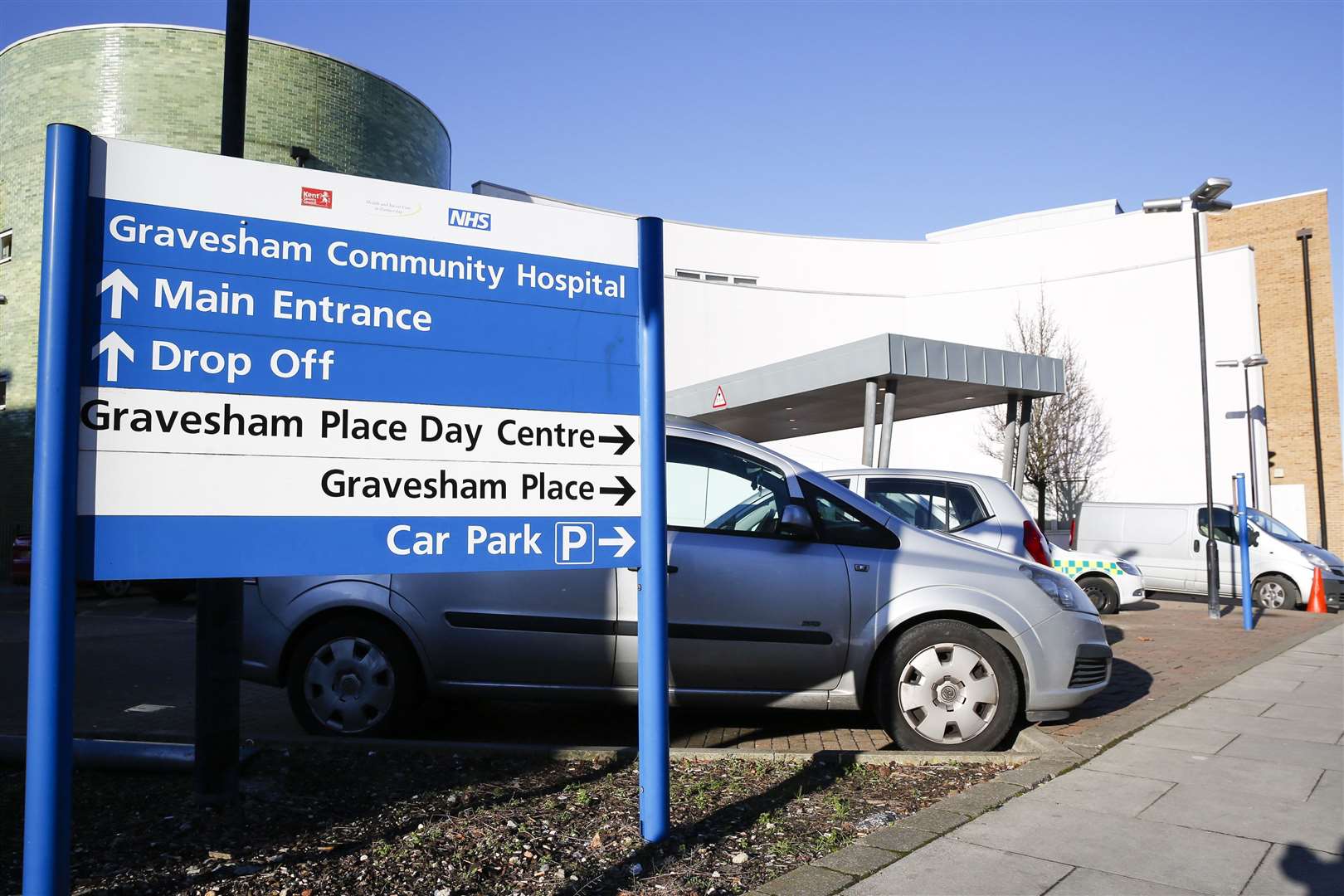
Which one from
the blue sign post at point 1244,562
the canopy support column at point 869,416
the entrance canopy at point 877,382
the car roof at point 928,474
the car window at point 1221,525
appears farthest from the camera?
the car window at point 1221,525

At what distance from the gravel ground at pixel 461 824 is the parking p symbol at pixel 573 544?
3.39 ft

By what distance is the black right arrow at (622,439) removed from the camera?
3721mm

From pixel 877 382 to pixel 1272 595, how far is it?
8.10m

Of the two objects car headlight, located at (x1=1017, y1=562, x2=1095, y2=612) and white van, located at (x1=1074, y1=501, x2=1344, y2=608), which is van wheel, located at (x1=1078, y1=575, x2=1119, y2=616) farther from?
car headlight, located at (x1=1017, y1=562, x2=1095, y2=612)

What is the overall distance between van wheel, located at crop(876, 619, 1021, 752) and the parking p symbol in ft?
7.64

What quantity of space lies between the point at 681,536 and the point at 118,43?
24.5 meters

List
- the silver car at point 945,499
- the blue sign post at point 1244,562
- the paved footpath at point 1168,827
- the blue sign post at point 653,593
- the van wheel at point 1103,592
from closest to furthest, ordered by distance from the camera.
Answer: the paved footpath at point 1168,827 < the blue sign post at point 653,593 < the silver car at point 945,499 < the blue sign post at point 1244,562 < the van wheel at point 1103,592

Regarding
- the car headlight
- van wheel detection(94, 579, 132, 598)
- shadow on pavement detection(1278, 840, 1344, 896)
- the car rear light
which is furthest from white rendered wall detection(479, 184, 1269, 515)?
shadow on pavement detection(1278, 840, 1344, 896)

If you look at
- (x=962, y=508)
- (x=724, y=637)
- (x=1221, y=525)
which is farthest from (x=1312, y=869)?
(x=1221, y=525)

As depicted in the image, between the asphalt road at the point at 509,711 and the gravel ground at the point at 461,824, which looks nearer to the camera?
the gravel ground at the point at 461,824

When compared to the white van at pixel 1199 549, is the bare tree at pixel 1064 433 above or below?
above

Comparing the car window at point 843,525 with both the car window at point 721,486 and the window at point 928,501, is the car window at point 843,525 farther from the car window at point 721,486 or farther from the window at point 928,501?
the window at point 928,501

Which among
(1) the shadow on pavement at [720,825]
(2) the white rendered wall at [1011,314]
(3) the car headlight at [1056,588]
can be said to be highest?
(2) the white rendered wall at [1011,314]

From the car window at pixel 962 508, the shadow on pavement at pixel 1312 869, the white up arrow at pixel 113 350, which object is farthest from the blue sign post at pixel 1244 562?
the white up arrow at pixel 113 350
